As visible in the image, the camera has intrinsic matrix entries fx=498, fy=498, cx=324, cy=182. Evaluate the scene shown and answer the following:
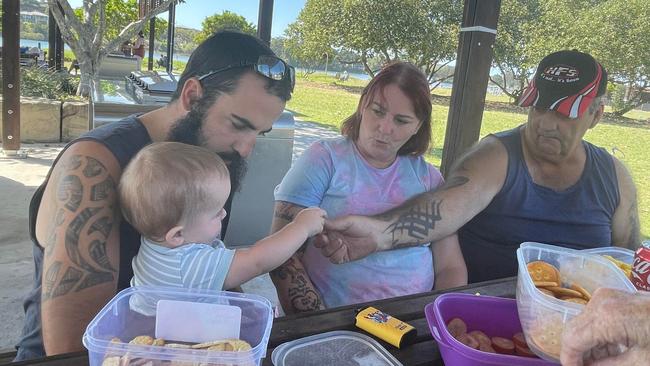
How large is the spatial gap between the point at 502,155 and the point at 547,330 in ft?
4.13

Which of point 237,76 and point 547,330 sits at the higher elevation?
point 237,76

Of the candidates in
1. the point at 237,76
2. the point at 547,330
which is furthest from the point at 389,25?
the point at 547,330

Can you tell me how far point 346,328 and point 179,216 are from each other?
47 centimetres

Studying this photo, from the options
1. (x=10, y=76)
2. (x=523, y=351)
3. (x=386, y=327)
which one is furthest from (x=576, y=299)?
(x=10, y=76)

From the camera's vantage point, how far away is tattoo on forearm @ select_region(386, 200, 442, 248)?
178 cm

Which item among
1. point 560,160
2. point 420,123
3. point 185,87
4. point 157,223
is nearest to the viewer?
point 157,223

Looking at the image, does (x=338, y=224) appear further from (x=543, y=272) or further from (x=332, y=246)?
(x=543, y=272)

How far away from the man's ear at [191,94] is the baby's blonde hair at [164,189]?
0.89 feet

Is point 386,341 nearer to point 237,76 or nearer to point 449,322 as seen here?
point 449,322

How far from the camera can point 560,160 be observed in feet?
6.69

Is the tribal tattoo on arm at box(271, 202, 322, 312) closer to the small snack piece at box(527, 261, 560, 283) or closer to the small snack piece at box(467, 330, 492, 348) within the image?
the small snack piece at box(467, 330, 492, 348)

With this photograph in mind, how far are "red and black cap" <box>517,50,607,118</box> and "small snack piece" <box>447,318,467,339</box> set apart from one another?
3.99ft

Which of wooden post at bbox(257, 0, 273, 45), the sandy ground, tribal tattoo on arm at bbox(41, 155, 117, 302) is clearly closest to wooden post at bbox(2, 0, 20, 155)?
the sandy ground

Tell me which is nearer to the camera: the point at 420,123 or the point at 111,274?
the point at 111,274
